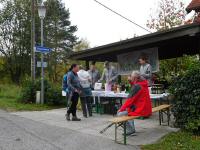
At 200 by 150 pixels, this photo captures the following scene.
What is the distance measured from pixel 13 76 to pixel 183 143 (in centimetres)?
3735

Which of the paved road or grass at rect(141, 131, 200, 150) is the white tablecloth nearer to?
grass at rect(141, 131, 200, 150)

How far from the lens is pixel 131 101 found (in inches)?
309

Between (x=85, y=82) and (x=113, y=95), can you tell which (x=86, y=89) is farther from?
(x=113, y=95)

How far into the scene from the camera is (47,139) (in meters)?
7.72

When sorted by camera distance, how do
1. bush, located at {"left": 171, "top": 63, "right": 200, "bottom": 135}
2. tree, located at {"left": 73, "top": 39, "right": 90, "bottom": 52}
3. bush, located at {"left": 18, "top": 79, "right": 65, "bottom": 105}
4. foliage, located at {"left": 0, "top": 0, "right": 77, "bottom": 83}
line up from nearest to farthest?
1. bush, located at {"left": 171, "top": 63, "right": 200, "bottom": 135}
2. bush, located at {"left": 18, "top": 79, "right": 65, "bottom": 105}
3. foliage, located at {"left": 0, "top": 0, "right": 77, "bottom": 83}
4. tree, located at {"left": 73, "top": 39, "right": 90, "bottom": 52}

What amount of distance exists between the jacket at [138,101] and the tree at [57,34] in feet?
121

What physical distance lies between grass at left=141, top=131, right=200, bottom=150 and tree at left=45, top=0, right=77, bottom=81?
123 feet

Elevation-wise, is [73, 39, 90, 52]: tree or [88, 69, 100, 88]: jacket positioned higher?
[73, 39, 90, 52]: tree

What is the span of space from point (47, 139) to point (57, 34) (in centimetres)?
4103

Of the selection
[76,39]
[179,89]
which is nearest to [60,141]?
[179,89]

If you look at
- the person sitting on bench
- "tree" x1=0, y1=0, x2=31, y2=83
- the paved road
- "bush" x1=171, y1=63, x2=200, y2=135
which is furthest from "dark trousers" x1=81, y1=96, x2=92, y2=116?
"tree" x1=0, y1=0, x2=31, y2=83

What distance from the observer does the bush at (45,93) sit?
1545 centimetres

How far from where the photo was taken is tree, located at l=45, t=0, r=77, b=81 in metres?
45.5

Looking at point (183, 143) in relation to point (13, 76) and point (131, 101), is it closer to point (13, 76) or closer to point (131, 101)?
point (131, 101)
